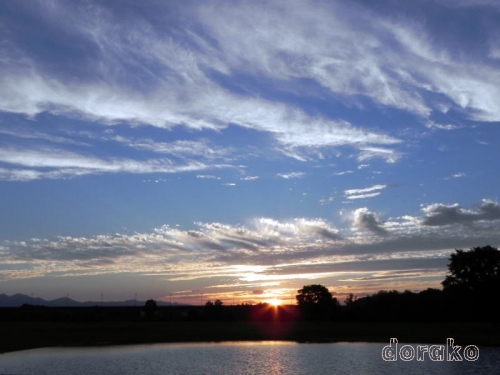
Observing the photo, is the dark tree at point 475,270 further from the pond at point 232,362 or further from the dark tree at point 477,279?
the pond at point 232,362

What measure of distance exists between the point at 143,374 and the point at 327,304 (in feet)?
390

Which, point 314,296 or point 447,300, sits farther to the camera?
point 314,296

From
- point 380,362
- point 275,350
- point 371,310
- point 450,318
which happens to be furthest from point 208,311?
point 380,362

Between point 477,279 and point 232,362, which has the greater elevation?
point 477,279

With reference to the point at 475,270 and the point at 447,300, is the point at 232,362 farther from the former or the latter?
the point at 447,300

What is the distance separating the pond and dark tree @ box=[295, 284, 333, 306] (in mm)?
98829

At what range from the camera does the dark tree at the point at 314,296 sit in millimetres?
157375

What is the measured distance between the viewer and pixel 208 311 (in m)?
154

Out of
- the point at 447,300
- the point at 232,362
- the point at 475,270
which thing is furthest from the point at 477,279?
the point at 232,362

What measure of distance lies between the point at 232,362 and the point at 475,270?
52928 mm

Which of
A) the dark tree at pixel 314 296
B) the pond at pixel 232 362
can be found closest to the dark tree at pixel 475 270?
the pond at pixel 232 362

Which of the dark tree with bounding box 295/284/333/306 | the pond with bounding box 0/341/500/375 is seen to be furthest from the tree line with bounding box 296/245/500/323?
the pond with bounding box 0/341/500/375

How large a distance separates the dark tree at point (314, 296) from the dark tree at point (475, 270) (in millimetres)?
72232

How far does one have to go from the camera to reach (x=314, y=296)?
161250mm
